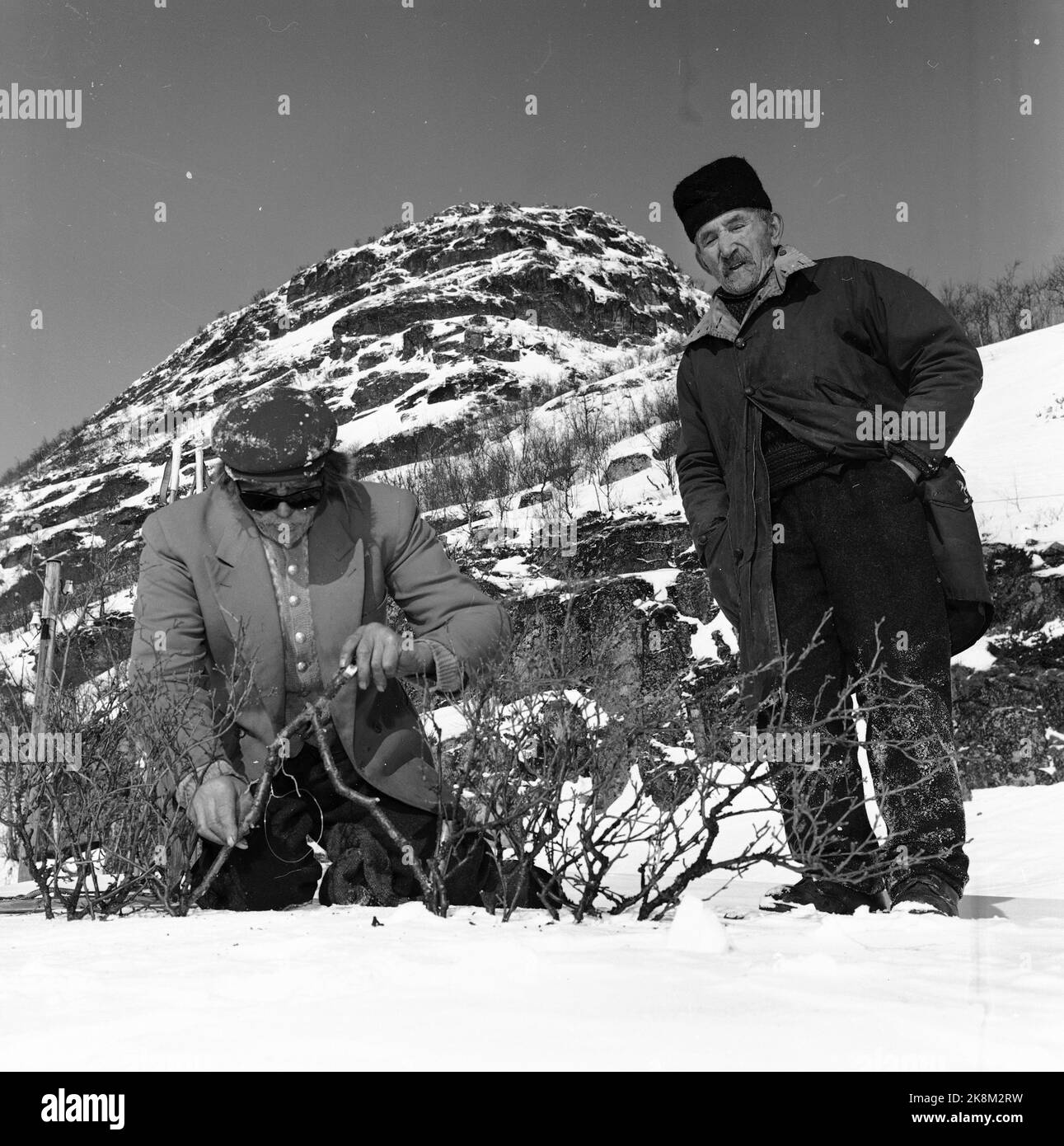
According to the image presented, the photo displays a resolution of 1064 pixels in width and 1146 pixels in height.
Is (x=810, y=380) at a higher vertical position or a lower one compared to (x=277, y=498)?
higher

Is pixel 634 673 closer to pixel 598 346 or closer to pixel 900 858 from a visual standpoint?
pixel 900 858

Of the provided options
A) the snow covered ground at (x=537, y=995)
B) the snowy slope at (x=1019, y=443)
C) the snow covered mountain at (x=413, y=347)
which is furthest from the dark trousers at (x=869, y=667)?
the snow covered mountain at (x=413, y=347)

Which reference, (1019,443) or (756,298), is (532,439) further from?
(756,298)

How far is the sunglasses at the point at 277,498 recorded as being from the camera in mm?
2795

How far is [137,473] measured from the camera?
2581cm

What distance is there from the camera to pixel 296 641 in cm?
282

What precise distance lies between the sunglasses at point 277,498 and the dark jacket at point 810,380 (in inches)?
40.7

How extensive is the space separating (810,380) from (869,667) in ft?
2.36

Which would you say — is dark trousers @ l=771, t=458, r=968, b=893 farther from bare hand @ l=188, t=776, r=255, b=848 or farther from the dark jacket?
bare hand @ l=188, t=776, r=255, b=848

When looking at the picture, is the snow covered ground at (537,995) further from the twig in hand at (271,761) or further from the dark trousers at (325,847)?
the dark trousers at (325,847)

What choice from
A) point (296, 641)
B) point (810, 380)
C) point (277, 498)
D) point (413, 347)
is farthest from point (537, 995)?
point (413, 347)

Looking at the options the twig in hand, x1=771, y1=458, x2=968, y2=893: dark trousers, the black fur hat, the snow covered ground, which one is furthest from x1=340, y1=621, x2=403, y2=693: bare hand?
the black fur hat

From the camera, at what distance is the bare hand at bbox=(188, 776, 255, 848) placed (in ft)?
8.37
